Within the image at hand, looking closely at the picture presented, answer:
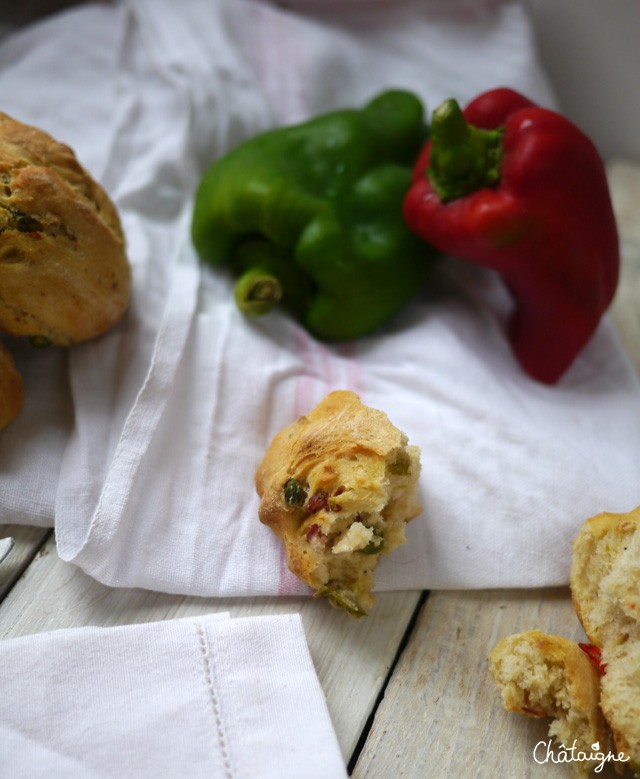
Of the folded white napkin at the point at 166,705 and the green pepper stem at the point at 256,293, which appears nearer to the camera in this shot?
the folded white napkin at the point at 166,705

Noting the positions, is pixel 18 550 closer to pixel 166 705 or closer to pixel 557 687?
pixel 166 705

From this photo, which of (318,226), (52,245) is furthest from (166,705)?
→ (318,226)

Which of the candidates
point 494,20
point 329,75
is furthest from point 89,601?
point 494,20

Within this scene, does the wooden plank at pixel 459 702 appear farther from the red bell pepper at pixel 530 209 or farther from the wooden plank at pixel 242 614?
the red bell pepper at pixel 530 209

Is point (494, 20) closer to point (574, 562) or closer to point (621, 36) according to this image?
point (621, 36)

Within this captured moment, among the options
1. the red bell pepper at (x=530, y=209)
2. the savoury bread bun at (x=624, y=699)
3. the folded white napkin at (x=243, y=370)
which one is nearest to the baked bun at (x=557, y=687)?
the savoury bread bun at (x=624, y=699)

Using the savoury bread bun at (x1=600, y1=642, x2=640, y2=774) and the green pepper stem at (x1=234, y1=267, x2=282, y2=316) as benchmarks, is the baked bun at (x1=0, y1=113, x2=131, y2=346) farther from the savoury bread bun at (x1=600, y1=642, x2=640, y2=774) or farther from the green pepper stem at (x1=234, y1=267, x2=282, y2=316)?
the savoury bread bun at (x1=600, y1=642, x2=640, y2=774)
